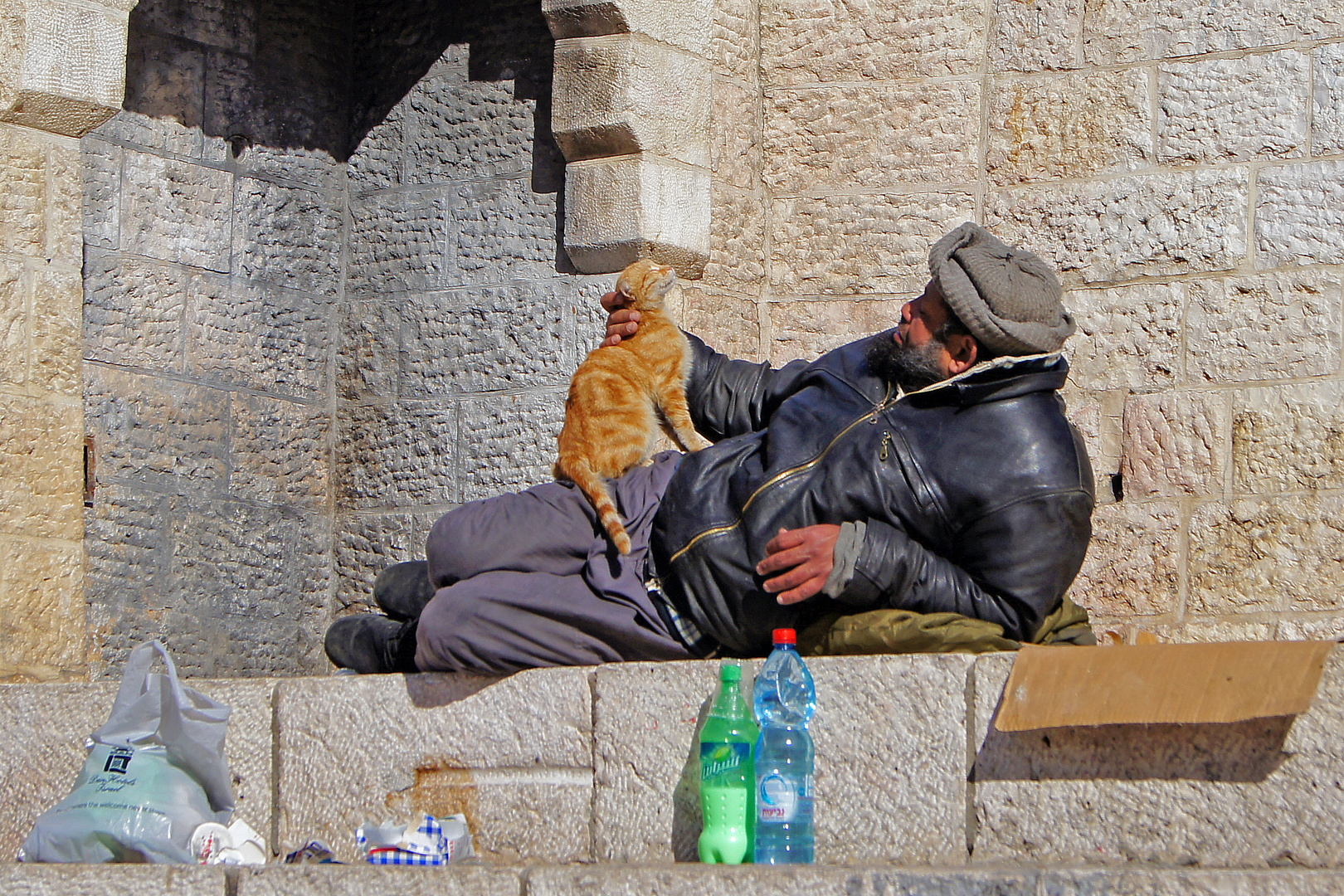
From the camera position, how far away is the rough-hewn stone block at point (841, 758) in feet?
10.8

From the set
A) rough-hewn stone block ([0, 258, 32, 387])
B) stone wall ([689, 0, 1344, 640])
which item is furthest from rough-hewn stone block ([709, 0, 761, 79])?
rough-hewn stone block ([0, 258, 32, 387])

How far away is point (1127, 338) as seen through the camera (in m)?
5.42

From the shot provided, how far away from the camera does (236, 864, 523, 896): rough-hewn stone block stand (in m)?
3.22

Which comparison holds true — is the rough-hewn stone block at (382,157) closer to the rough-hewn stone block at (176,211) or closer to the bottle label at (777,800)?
the rough-hewn stone block at (176,211)

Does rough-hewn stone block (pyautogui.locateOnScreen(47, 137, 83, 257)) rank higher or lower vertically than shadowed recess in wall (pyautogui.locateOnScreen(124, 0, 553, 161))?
lower

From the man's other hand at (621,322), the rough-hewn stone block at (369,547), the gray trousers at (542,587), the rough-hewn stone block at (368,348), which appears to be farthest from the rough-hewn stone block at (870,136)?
the gray trousers at (542,587)

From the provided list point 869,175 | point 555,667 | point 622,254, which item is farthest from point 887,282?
point 555,667

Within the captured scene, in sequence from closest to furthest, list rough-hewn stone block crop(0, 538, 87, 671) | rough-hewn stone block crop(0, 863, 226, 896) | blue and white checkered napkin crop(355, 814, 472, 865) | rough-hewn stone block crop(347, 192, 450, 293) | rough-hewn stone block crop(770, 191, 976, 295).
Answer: rough-hewn stone block crop(0, 863, 226, 896), blue and white checkered napkin crop(355, 814, 472, 865), rough-hewn stone block crop(0, 538, 87, 671), rough-hewn stone block crop(770, 191, 976, 295), rough-hewn stone block crop(347, 192, 450, 293)

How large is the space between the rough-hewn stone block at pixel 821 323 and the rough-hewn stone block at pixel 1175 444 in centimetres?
94

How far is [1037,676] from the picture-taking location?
126 inches

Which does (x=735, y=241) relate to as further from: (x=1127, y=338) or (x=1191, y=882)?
(x=1191, y=882)

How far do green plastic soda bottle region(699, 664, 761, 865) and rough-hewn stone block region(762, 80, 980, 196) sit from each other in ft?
9.41

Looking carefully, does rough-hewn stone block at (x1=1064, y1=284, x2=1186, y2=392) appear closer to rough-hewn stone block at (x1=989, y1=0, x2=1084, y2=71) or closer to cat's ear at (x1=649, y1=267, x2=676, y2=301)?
rough-hewn stone block at (x1=989, y1=0, x2=1084, y2=71)

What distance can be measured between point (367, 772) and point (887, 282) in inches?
110
